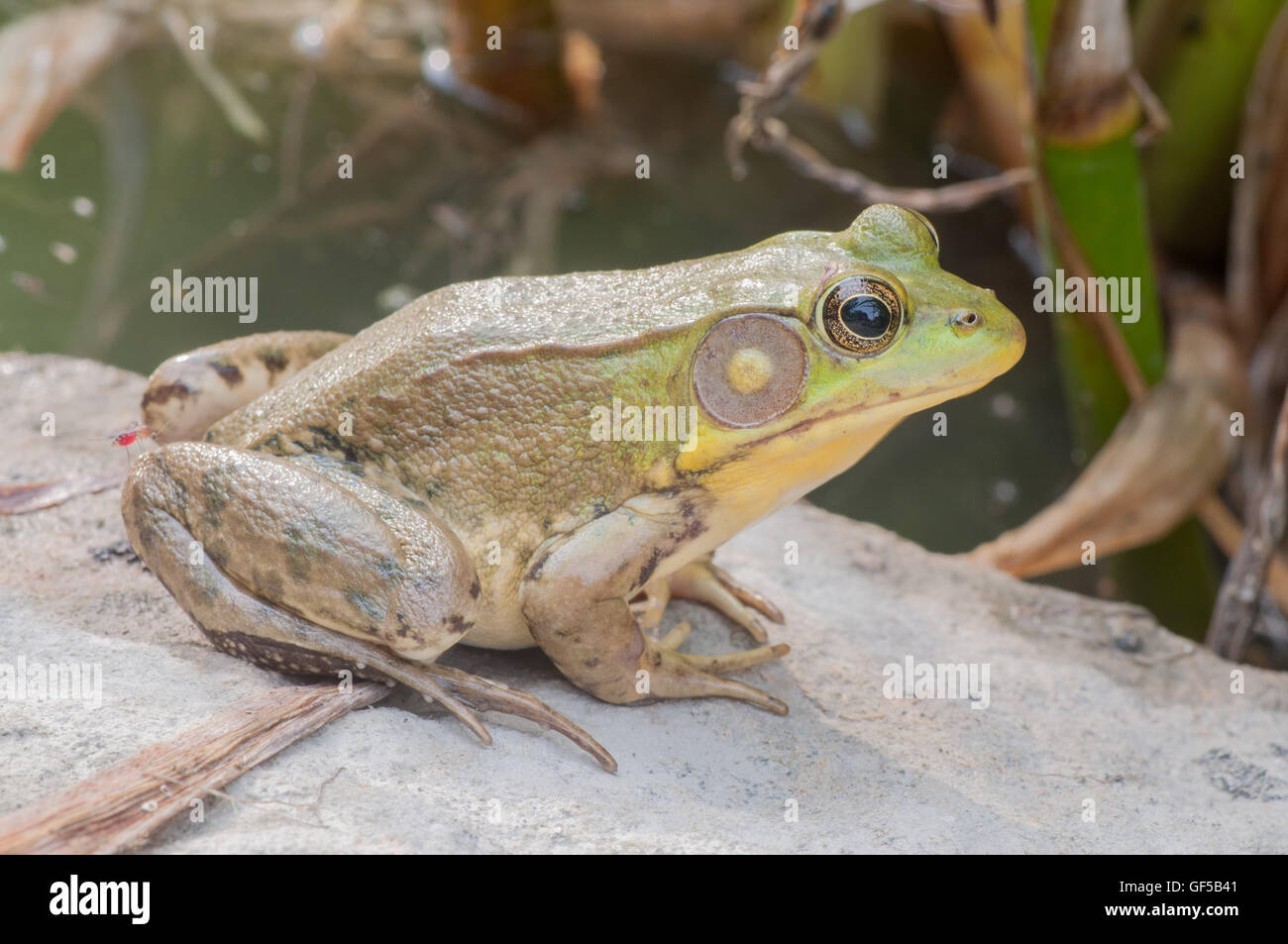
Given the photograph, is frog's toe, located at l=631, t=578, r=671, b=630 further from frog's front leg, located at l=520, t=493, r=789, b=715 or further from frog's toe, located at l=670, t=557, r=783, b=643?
frog's front leg, located at l=520, t=493, r=789, b=715

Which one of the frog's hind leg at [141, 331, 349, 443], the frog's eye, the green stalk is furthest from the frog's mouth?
the green stalk

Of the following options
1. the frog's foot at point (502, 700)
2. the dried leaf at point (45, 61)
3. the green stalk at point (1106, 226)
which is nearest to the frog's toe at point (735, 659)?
the frog's foot at point (502, 700)

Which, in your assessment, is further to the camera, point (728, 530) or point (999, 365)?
point (728, 530)

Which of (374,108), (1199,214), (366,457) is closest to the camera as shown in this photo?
(366,457)

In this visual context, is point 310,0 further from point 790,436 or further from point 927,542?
point 790,436

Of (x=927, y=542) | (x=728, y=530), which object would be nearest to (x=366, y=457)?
(x=728, y=530)

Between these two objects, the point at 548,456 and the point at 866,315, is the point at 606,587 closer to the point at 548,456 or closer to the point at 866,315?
the point at 548,456

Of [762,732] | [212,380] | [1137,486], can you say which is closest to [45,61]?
[212,380]
